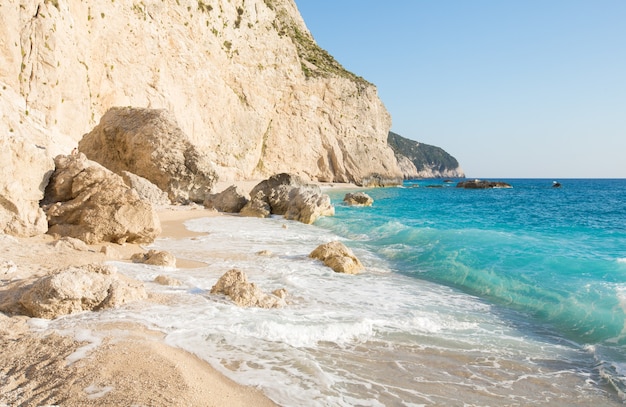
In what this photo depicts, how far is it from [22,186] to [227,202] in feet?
45.5

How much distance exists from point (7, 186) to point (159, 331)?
18.8ft

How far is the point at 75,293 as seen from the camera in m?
5.23

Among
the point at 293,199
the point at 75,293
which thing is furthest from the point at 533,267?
the point at 293,199

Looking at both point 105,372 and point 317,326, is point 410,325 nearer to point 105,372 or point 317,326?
point 317,326

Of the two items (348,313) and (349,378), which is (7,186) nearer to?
(348,313)

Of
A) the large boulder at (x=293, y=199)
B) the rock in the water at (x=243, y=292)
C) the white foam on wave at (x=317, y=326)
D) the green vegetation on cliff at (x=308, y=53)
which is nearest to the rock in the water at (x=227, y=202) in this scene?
the large boulder at (x=293, y=199)

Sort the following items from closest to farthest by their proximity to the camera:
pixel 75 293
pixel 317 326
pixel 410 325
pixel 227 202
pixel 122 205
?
pixel 75 293, pixel 317 326, pixel 410 325, pixel 122 205, pixel 227 202

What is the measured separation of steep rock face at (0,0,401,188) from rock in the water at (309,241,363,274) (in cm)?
1348

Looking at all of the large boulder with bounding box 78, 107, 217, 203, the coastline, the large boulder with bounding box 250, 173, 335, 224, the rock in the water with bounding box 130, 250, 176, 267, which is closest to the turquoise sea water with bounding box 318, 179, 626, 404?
the large boulder with bounding box 250, 173, 335, 224

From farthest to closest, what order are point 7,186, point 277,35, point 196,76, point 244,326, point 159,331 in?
point 277,35 < point 196,76 < point 7,186 < point 244,326 < point 159,331

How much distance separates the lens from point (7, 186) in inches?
335

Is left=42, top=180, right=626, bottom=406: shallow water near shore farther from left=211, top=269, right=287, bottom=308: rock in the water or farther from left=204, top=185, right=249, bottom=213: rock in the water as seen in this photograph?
left=204, top=185, right=249, bottom=213: rock in the water

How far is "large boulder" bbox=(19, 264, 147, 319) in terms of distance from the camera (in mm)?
5059

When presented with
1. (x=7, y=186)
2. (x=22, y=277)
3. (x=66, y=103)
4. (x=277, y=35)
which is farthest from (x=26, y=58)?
(x=277, y=35)
